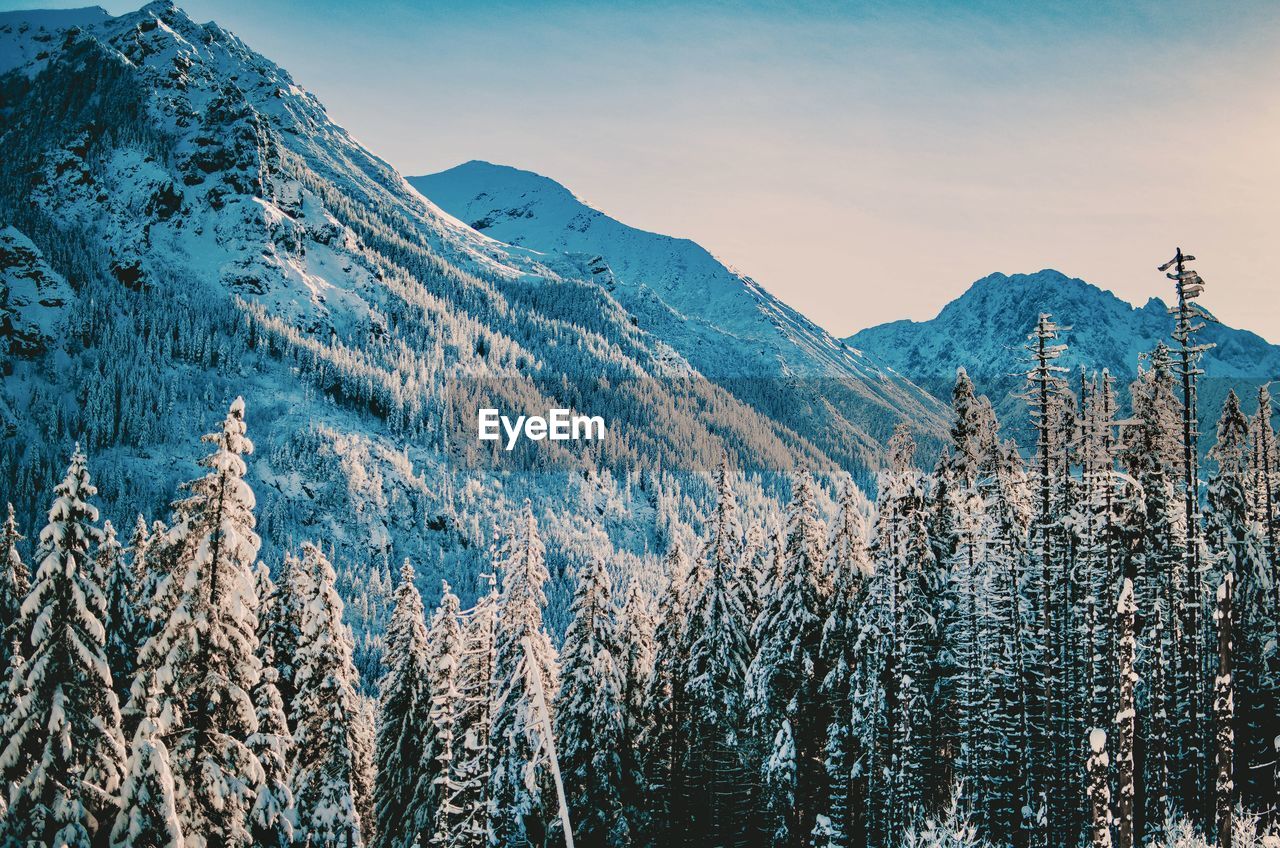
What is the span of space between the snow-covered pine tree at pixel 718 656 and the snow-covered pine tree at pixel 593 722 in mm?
3248

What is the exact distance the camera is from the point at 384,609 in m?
191

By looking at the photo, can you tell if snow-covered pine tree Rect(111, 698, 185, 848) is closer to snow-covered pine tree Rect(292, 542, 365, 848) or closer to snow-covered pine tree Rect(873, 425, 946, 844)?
snow-covered pine tree Rect(292, 542, 365, 848)

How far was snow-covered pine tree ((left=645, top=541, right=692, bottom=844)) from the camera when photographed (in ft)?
122

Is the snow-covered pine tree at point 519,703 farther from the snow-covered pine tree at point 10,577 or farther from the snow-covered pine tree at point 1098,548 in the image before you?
the snow-covered pine tree at point 1098,548

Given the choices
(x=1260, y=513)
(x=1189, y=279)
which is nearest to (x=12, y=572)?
(x=1189, y=279)

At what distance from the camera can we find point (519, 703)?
1222 inches

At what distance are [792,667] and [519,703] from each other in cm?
1004

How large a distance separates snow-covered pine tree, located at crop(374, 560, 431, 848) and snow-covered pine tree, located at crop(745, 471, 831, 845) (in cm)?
1250

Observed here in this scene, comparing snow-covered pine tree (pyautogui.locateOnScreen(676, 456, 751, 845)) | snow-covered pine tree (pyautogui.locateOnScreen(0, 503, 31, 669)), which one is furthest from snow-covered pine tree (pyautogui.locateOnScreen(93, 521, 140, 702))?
snow-covered pine tree (pyautogui.locateOnScreen(676, 456, 751, 845))

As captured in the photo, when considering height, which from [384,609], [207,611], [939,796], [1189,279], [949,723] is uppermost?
[1189,279]

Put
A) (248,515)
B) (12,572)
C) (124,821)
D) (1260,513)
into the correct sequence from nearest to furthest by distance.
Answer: (124,821) → (248,515) → (12,572) → (1260,513)

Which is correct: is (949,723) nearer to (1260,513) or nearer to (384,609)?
(1260,513)

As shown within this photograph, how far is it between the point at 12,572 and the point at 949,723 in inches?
1387

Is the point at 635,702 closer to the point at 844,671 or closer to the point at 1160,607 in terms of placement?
the point at 844,671
